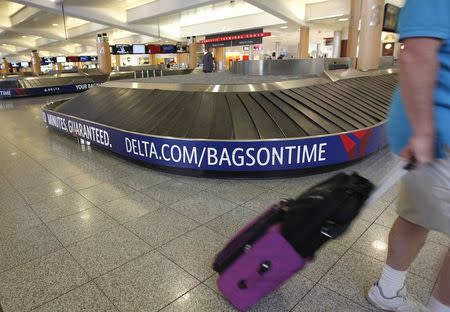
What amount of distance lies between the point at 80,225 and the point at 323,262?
2.12 meters

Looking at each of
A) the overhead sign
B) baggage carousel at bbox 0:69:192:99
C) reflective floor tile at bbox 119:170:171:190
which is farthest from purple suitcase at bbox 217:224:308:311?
the overhead sign

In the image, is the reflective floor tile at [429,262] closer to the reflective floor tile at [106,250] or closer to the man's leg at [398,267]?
the man's leg at [398,267]

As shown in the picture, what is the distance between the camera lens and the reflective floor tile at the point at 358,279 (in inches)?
73.4

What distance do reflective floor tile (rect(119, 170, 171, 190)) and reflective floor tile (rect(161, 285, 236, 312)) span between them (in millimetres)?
1924

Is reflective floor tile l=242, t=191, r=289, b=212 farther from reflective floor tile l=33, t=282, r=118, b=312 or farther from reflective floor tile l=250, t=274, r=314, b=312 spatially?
reflective floor tile l=33, t=282, r=118, b=312

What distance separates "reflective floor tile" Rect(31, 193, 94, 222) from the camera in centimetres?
303

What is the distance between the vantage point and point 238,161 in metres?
3.65

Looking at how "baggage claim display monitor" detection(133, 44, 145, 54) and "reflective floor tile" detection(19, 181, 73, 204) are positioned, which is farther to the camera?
"baggage claim display monitor" detection(133, 44, 145, 54)

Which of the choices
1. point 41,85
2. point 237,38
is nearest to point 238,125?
point 41,85

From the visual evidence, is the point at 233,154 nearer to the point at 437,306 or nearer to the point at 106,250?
the point at 106,250

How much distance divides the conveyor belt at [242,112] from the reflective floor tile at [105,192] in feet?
2.82

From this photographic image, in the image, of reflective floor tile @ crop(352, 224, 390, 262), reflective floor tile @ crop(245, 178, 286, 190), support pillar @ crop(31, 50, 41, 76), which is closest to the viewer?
reflective floor tile @ crop(352, 224, 390, 262)

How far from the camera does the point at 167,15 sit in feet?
55.8

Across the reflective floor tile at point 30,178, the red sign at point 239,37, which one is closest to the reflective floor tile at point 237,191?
the reflective floor tile at point 30,178
